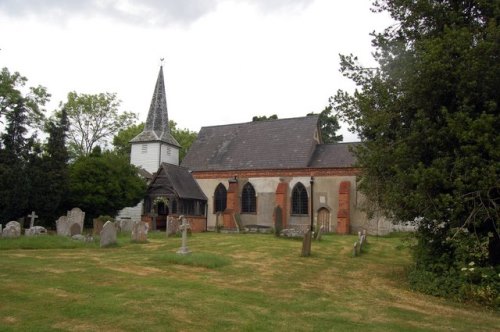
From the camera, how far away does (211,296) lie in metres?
9.59

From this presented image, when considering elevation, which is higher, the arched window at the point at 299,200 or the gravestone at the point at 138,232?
the arched window at the point at 299,200

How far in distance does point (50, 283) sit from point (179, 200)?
78.0 feet

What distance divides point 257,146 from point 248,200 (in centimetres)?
490

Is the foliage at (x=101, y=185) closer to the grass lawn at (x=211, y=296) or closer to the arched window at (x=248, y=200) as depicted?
the arched window at (x=248, y=200)

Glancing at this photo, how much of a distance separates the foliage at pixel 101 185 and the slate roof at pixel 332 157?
1414cm

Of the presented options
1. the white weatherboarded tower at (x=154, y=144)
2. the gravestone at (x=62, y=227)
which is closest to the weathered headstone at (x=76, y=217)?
the gravestone at (x=62, y=227)

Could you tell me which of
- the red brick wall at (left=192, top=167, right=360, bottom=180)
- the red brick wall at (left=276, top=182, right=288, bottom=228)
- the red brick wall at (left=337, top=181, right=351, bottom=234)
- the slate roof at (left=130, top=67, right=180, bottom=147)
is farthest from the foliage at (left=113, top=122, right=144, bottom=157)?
the red brick wall at (left=337, top=181, right=351, bottom=234)

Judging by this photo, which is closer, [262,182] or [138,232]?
[138,232]

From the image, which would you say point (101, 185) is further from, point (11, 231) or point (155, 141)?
point (155, 141)

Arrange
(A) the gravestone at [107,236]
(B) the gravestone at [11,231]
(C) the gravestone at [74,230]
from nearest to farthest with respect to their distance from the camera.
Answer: (A) the gravestone at [107,236]
(B) the gravestone at [11,231]
(C) the gravestone at [74,230]

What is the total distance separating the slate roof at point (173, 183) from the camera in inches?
1334

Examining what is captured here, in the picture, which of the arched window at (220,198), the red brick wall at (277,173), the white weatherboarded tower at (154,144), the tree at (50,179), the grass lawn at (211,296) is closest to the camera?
the grass lawn at (211,296)

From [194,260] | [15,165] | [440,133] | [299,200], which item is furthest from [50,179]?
[440,133]

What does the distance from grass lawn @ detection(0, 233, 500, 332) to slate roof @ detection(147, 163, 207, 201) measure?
670 inches
